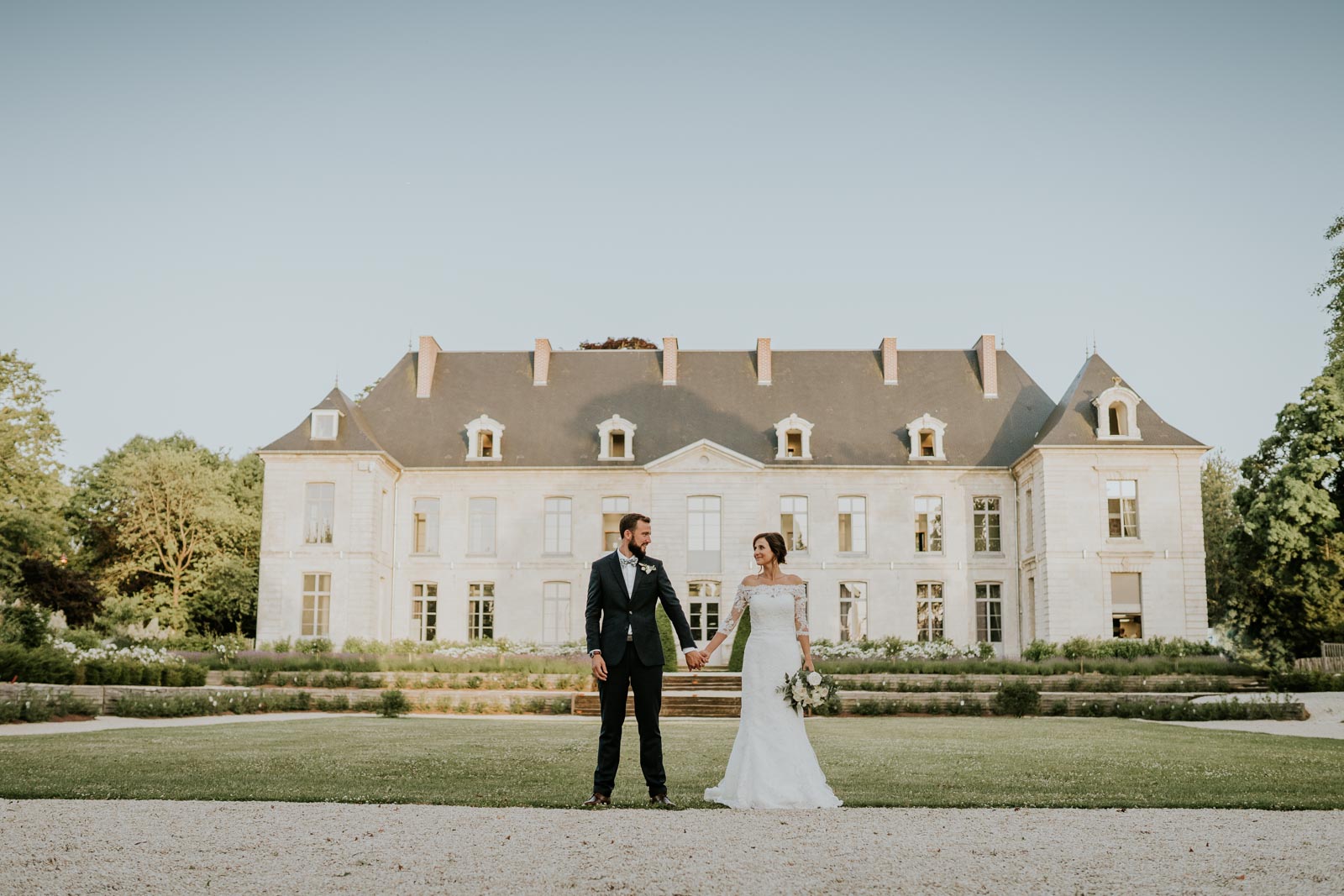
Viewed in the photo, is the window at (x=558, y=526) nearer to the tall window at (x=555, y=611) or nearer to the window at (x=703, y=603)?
the tall window at (x=555, y=611)

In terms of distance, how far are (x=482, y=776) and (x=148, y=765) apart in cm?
283

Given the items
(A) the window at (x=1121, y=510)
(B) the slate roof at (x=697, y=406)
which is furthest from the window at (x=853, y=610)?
(A) the window at (x=1121, y=510)

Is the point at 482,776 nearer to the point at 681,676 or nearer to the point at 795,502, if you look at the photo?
the point at 681,676

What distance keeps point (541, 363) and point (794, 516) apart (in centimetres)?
921

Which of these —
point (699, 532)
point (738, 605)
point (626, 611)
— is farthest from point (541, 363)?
point (626, 611)

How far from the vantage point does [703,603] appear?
3170 cm

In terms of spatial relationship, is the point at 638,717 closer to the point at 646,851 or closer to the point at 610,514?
the point at 646,851

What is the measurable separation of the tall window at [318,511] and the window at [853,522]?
13937 millimetres

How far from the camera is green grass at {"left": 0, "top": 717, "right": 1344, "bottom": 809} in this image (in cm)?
789

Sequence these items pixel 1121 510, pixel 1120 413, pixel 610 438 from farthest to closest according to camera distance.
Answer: pixel 610 438 < pixel 1120 413 < pixel 1121 510

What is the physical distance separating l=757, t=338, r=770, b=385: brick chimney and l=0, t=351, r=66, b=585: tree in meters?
20.7

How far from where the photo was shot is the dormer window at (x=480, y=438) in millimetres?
32812

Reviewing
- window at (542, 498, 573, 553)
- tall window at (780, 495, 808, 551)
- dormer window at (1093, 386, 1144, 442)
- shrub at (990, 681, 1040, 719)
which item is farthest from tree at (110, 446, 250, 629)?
shrub at (990, 681, 1040, 719)

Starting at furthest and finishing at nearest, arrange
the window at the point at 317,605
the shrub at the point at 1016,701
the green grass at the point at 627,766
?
1. the window at the point at 317,605
2. the shrub at the point at 1016,701
3. the green grass at the point at 627,766
